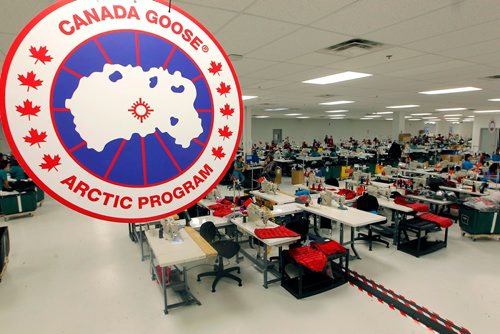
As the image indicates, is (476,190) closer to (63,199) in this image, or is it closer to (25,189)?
(63,199)

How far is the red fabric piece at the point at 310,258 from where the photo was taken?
138 inches

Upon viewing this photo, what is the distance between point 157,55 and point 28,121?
37 cm

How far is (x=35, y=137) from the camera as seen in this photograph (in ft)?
2.35

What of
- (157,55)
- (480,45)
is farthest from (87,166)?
(480,45)

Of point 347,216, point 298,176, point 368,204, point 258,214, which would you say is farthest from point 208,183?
point 298,176

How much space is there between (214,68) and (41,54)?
0.46 m

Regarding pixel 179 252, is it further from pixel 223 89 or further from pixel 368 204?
pixel 368 204

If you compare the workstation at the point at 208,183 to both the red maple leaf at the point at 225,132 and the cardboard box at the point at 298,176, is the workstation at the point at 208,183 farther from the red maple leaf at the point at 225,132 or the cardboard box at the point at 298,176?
the cardboard box at the point at 298,176

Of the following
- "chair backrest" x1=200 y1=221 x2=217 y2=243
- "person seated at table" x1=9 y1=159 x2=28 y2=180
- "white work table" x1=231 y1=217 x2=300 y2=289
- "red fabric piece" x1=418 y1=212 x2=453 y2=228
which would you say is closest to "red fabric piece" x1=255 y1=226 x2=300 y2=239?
"white work table" x1=231 y1=217 x2=300 y2=289

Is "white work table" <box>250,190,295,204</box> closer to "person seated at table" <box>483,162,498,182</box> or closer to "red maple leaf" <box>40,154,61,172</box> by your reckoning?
"red maple leaf" <box>40,154,61,172</box>

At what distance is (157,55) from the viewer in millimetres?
848

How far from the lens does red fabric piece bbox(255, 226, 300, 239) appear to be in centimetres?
382

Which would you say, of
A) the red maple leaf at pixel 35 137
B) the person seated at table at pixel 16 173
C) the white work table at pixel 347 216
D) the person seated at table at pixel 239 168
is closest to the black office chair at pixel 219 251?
the white work table at pixel 347 216

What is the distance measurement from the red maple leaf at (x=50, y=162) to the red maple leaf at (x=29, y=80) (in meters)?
0.17
